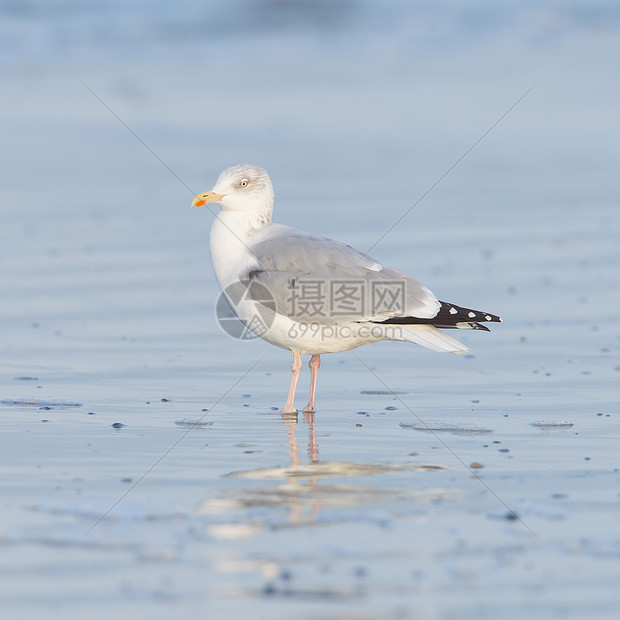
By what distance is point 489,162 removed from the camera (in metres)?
14.8

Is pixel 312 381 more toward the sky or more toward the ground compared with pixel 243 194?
more toward the ground

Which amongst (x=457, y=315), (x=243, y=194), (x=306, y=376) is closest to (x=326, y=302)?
(x=457, y=315)

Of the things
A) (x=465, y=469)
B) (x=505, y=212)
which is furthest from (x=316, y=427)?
(x=505, y=212)

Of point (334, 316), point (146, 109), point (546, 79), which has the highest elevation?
point (546, 79)

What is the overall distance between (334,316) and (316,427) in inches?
25.0

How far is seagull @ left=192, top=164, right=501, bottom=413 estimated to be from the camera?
6504 mm

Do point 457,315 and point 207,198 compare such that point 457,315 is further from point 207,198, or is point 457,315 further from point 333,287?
point 207,198

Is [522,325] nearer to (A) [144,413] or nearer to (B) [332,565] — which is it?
(A) [144,413]

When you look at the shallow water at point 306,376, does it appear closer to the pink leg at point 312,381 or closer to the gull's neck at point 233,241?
the pink leg at point 312,381

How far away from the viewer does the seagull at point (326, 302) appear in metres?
6.50

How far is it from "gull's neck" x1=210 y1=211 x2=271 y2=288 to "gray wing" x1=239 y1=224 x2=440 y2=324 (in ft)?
0.40

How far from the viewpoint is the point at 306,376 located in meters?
7.57

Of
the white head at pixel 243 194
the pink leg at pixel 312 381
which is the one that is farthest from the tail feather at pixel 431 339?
the white head at pixel 243 194

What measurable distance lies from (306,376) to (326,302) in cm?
112
